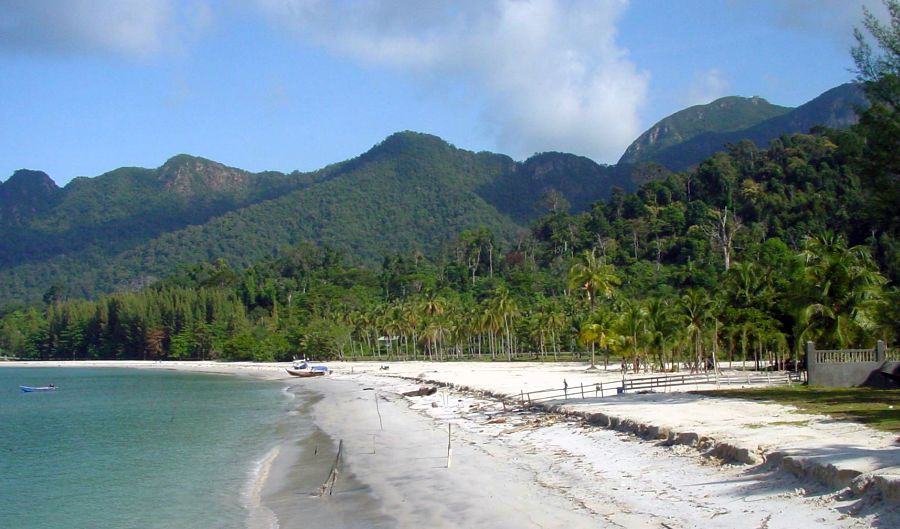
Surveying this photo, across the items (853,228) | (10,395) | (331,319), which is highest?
(853,228)

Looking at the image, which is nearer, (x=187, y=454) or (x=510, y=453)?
(x=510, y=453)

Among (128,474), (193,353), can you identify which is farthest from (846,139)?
(193,353)

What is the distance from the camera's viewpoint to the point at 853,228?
99.0 meters

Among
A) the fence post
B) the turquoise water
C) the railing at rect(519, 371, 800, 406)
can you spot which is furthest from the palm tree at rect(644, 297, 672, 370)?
the turquoise water

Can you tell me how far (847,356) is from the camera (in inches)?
1330

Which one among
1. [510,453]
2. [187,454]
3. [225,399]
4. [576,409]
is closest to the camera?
[510,453]

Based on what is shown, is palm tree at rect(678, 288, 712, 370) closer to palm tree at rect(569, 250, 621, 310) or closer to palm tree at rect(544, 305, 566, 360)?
palm tree at rect(569, 250, 621, 310)

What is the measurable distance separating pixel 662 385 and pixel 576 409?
10866mm

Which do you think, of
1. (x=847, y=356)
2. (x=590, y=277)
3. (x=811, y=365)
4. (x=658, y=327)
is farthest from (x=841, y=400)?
(x=590, y=277)

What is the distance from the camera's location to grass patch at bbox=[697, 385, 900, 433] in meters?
19.8

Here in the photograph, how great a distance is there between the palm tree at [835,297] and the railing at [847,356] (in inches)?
158

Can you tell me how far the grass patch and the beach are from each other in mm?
1007

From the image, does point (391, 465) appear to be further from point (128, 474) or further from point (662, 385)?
point (662, 385)

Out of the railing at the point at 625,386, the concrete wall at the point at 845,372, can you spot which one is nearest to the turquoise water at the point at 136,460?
the railing at the point at 625,386
